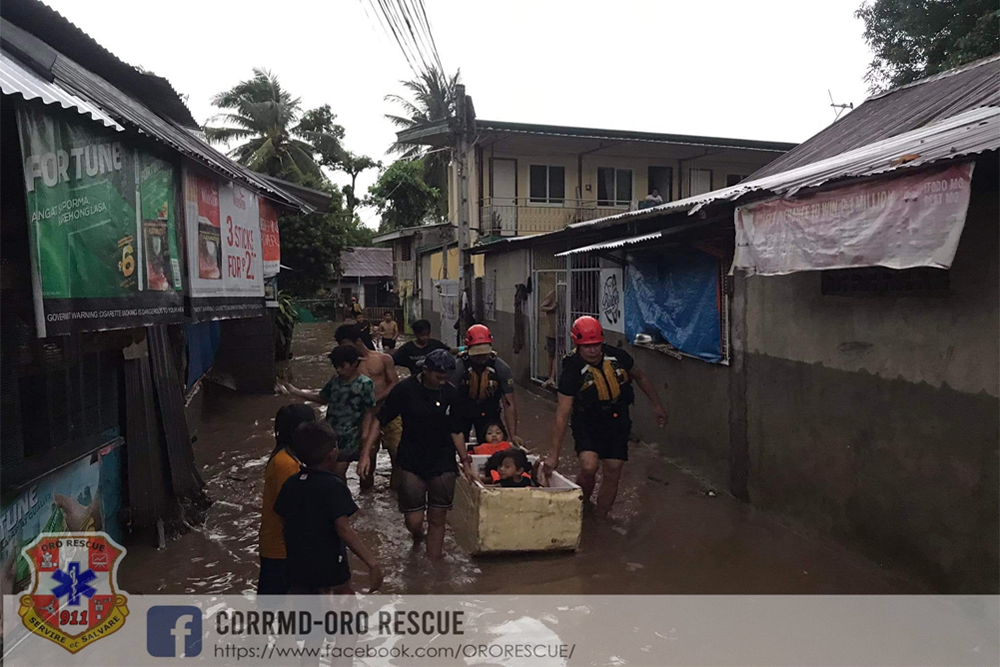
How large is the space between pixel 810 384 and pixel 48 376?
5.36 metres

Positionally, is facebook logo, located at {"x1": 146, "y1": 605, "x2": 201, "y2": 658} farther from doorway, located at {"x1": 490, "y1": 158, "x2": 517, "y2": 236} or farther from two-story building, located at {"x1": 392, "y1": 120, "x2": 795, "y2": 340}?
doorway, located at {"x1": 490, "y1": 158, "x2": 517, "y2": 236}

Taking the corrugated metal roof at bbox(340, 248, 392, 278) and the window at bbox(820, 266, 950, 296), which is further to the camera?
the corrugated metal roof at bbox(340, 248, 392, 278)

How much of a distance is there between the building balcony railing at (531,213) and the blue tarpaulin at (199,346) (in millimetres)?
11230

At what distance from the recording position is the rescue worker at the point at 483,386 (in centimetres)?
607

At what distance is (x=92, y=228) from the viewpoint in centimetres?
388

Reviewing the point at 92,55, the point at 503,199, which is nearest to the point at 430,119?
the point at 503,199

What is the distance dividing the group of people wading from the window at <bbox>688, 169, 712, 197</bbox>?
1866 centimetres

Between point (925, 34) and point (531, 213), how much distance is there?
35.5 ft

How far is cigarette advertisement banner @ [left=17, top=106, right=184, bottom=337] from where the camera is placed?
3.35m

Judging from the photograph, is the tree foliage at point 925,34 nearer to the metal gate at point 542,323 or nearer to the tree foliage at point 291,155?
the metal gate at point 542,323

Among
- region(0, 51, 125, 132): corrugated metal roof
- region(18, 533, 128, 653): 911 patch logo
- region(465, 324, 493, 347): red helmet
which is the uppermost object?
region(0, 51, 125, 132): corrugated metal roof

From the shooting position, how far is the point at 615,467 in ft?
19.1

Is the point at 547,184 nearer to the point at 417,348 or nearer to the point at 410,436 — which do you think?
the point at 417,348

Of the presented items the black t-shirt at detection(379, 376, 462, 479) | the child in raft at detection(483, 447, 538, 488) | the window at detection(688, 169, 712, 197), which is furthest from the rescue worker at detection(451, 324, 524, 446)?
the window at detection(688, 169, 712, 197)
